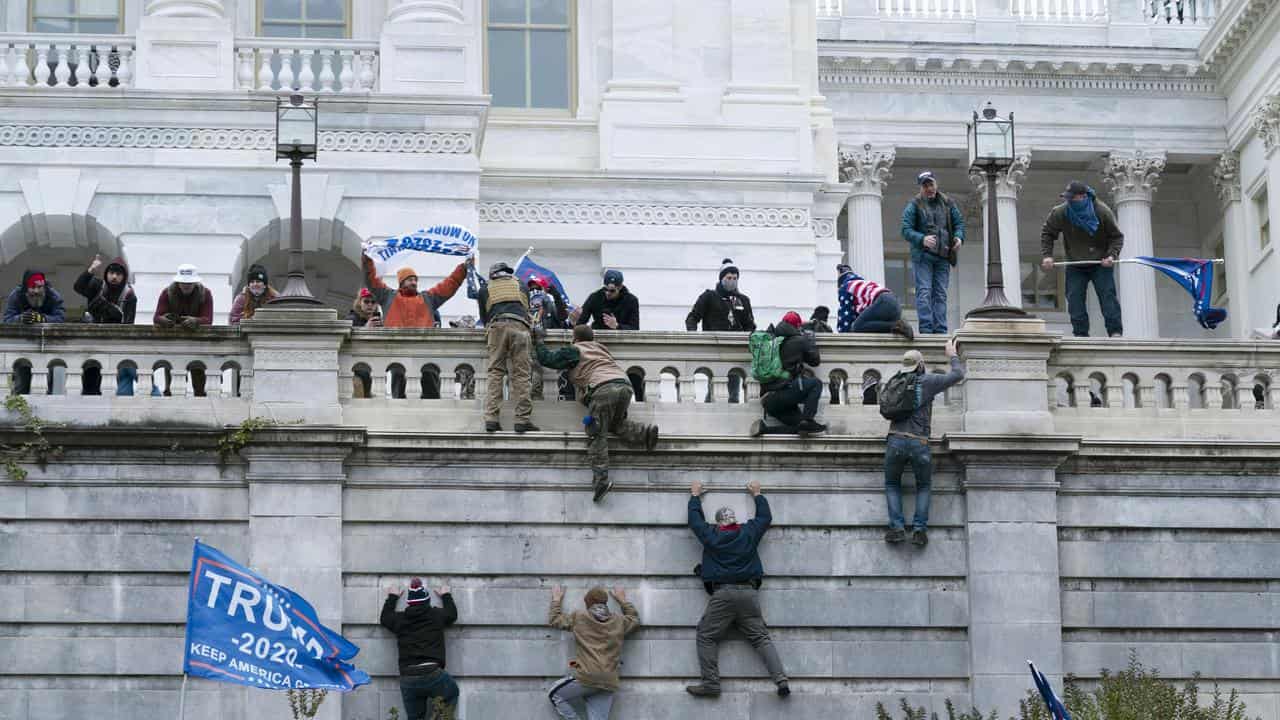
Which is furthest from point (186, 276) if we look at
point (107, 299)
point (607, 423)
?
point (607, 423)

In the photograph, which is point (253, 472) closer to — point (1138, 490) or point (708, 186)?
point (1138, 490)

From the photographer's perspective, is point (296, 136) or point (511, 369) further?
point (296, 136)

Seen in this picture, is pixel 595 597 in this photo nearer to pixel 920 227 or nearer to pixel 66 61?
pixel 920 227

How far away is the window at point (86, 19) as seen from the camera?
49.1 m

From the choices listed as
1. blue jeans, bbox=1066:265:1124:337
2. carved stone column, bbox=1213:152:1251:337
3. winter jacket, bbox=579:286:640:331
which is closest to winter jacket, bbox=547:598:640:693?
winter jacket, bbox=579:286:640:331

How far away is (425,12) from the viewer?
47062 mm

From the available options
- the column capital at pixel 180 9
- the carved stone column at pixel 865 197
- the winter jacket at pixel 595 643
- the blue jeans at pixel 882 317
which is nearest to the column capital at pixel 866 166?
the carved stone column at pixel 865 197

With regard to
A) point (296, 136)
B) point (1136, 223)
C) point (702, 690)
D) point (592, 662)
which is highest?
point (1136, 223)

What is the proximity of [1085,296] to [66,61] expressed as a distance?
648 inches

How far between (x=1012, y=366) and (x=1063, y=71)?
106 ft

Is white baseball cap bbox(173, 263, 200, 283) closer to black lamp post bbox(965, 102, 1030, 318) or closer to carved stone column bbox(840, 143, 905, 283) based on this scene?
black lamp post bbox(965, 102, 1030, 318)

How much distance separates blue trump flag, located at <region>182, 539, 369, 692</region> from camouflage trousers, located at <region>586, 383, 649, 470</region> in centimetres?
418

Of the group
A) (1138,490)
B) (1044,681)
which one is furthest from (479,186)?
(1044,681)

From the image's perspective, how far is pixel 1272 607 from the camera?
36.3 m
